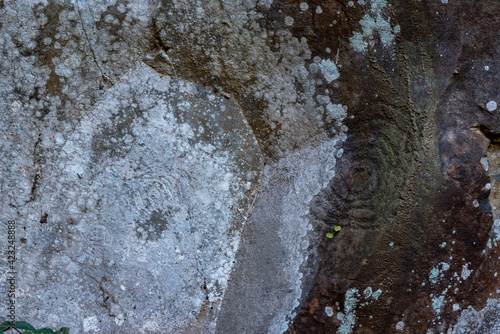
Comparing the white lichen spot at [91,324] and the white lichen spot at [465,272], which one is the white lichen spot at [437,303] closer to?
the white lichen spot at [465,272]

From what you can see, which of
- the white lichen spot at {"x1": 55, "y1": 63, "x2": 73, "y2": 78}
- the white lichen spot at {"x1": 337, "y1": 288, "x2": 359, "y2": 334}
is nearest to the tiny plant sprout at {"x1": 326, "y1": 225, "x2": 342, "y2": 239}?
the white lichen spot at {"x1": 337, "y1": 288, "x2": 359, "y2": 334}

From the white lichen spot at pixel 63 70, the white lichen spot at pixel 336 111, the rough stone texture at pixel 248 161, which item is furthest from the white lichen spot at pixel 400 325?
the white lichen spot at pixel 63 70

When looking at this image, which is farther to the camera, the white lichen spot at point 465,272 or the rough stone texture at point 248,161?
the white lichen spot at point 465,272

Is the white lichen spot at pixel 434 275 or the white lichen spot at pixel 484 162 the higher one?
the white lichen spot at pixel 484 162

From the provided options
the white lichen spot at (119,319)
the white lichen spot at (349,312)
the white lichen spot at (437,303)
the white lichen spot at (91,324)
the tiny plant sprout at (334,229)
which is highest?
the tiny plant sprout at (334,229)

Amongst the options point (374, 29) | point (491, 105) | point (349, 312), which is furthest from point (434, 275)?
point (374, 29)

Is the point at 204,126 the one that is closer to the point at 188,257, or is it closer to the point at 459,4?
the point at 188,257

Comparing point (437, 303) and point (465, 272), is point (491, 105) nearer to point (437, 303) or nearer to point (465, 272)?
point (465, 272)
